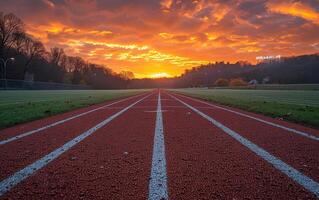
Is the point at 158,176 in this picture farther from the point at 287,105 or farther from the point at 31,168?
the point at 287,105

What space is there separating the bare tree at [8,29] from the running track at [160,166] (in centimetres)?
6470

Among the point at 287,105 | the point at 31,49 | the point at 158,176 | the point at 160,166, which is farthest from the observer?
the point at 31,49

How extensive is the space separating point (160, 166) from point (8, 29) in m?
69.8

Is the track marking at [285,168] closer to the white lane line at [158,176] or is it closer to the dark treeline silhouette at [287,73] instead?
the white lane line at [158,176]

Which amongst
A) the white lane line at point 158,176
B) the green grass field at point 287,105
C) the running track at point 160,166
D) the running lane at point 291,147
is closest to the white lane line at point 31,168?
the running track at point 160,166

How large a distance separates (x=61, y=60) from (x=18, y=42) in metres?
51.1

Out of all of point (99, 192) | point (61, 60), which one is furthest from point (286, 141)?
point (61, 60)

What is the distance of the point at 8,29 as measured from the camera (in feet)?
198

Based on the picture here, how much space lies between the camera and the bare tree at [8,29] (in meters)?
59.0

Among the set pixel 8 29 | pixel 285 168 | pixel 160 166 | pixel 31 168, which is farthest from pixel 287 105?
pixel 8 29

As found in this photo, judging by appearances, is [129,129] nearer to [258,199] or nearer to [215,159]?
[215,159]

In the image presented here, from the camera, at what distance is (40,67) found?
3342 inches

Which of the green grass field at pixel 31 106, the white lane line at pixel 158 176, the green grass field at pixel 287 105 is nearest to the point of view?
the white lane line at pixel 158 176

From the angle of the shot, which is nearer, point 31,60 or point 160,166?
point 160,166
